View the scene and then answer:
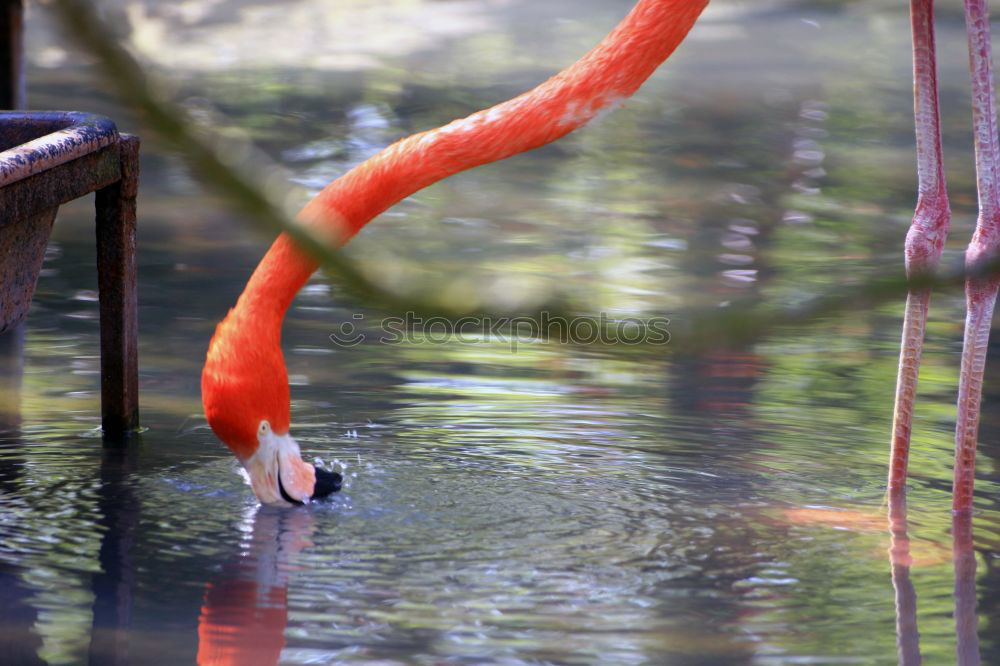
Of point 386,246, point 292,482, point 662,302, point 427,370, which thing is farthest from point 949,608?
point 386,246

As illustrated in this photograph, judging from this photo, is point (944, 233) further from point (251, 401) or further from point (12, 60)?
point (12, 60)

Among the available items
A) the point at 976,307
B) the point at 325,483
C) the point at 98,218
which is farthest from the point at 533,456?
the point at 98,218

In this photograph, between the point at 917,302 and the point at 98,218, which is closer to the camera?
the point at 917,302

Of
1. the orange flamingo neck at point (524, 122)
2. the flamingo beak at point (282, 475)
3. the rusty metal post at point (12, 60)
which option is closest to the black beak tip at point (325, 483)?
the flamingo beak at point (282, 475)

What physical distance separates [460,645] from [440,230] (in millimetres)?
4030

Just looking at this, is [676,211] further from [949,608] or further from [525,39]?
[525,39]

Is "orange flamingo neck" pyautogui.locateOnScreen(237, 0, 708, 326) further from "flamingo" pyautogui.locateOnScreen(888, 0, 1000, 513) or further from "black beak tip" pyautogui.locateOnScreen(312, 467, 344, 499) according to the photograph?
"flamingo" pyautogui.locateOnScreen(888, 0, 1000, 513)

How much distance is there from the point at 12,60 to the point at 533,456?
3444 mm

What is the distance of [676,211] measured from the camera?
6680mm

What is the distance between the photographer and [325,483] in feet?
9.62

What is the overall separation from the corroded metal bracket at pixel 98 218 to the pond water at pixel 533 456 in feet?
0.57

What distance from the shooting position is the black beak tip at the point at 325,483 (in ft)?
9.58

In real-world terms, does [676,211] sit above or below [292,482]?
above

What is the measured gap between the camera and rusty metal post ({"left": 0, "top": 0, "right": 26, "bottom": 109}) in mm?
5801
